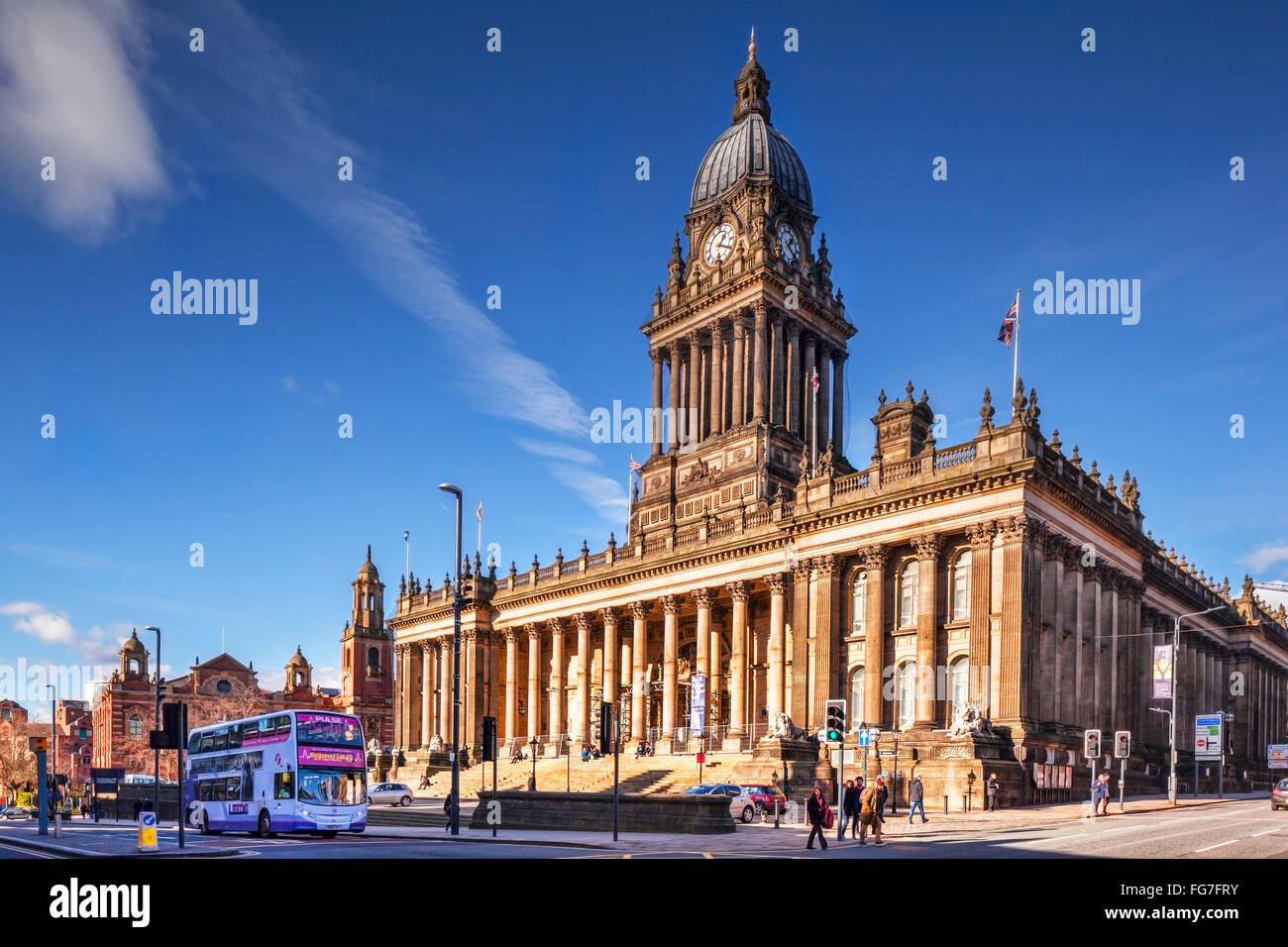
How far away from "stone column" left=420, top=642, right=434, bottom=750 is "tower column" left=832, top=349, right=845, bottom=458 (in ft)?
122

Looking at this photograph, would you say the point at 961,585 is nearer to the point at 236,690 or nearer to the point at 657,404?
the point at 657,404

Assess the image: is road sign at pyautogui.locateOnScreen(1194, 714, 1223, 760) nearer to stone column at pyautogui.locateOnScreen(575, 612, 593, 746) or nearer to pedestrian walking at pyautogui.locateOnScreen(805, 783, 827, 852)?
pedestrian walking at pyautogui.locateOnScreen(805, 783, 827, 852)

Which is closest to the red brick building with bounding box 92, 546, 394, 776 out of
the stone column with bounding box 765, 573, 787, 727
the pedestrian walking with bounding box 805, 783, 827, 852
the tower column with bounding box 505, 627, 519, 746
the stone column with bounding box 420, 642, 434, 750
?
the stone column with bounding box 420, 642, 434, 750

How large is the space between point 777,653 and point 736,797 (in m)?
18.4

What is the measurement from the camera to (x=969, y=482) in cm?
4928

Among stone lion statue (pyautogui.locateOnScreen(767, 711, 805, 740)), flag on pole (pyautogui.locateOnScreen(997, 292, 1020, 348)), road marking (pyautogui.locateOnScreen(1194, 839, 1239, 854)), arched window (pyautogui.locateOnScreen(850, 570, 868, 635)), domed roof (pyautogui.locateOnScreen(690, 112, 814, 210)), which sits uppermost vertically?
domed roof (pyautogui.locateOnScreen(690, 112, 814, 210))

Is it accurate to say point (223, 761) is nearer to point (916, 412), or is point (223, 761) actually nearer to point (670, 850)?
point (670, 850)

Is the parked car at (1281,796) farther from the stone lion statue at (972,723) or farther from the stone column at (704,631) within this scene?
the stone column at (704,631)

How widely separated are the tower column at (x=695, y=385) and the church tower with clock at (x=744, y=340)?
0.33ft

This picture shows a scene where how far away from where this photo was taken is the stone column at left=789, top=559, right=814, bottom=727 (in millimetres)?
56406

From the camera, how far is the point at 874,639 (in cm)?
5306

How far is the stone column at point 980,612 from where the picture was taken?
47688mm
